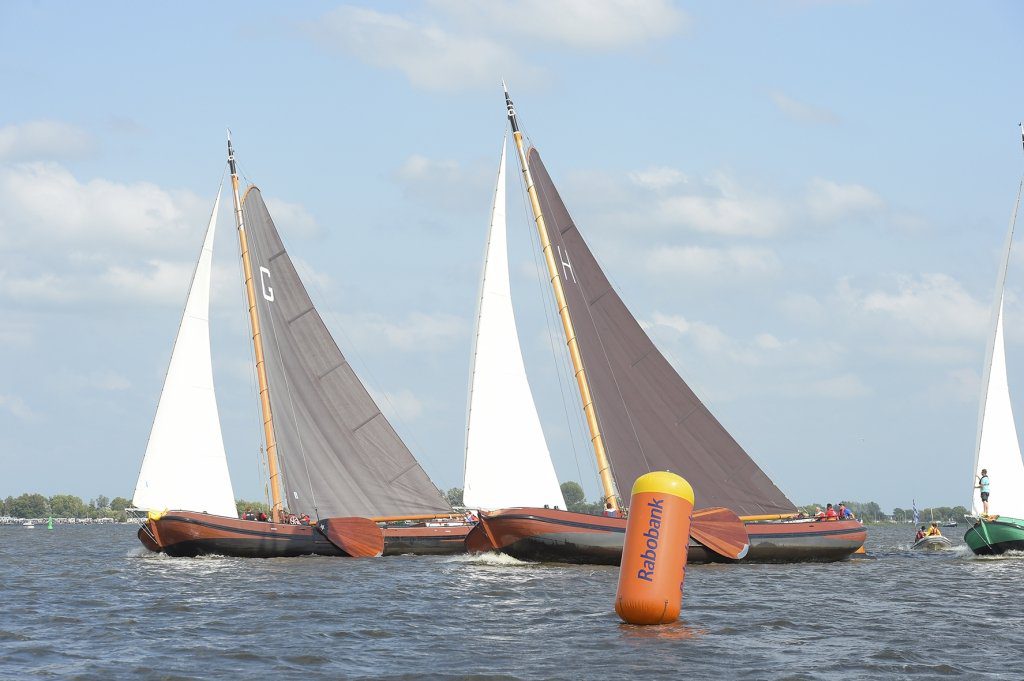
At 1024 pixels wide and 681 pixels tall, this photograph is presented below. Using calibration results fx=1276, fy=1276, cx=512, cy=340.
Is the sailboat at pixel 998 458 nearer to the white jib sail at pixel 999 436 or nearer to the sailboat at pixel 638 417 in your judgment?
the white jib sail at pixel 999 436

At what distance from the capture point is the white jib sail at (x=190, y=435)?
46.6 meters

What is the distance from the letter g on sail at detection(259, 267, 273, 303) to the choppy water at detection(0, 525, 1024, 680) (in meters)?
13.9

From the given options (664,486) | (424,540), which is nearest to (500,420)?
(424,540)

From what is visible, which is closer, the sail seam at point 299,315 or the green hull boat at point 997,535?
the green hull boat at point 997,535

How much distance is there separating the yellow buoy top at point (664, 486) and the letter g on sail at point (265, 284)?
30606 mm

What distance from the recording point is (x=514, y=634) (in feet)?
83.5

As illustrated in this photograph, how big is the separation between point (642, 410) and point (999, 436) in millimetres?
12811

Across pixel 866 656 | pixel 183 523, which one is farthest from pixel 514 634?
pixel 183 523

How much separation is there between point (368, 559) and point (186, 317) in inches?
461

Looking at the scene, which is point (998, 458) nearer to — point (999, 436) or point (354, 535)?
point (999, 436)

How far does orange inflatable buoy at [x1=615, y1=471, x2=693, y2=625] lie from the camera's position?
2448 centimetres

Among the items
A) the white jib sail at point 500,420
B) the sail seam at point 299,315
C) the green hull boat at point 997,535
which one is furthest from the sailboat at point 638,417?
the sail seam at point 299,315

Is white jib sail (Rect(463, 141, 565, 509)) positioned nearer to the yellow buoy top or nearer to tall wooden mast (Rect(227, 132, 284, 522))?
tall wooden mast (Rect(227, 132, 284, 522))

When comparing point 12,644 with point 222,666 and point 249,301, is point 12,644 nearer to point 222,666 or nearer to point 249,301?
point 222,666
